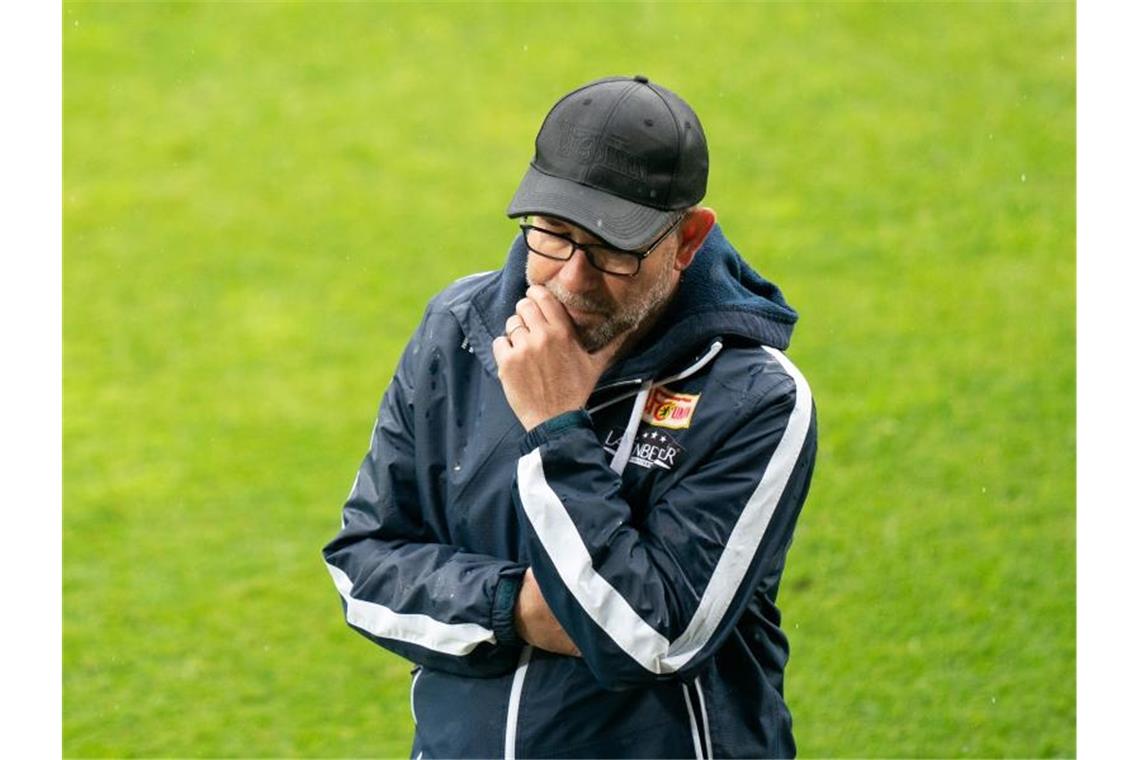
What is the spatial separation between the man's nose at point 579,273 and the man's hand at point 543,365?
0.05m

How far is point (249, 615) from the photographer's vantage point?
696 centimetres

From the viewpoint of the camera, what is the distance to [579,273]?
3.26 m

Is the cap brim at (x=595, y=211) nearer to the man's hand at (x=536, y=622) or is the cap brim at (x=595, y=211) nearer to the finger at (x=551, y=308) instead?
the finger at (x=551, y=308)

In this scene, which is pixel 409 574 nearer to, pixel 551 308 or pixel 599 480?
pixel 599 480

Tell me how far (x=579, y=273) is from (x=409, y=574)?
2.26ft

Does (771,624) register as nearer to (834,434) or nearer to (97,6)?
(834,434)

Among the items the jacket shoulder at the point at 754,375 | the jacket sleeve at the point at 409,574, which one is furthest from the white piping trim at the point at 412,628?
the jacket shoulder at the point at 754,375

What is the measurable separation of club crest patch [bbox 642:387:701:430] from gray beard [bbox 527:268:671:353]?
14cm

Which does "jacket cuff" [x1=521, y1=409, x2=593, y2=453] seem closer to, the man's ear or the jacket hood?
the jacket hood

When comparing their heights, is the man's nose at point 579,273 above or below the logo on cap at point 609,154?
below

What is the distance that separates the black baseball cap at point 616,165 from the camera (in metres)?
3.21

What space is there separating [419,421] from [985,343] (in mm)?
5762

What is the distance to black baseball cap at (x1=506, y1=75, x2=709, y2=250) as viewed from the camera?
3.21m

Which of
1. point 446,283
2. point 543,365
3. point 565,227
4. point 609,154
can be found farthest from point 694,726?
point 446,283
